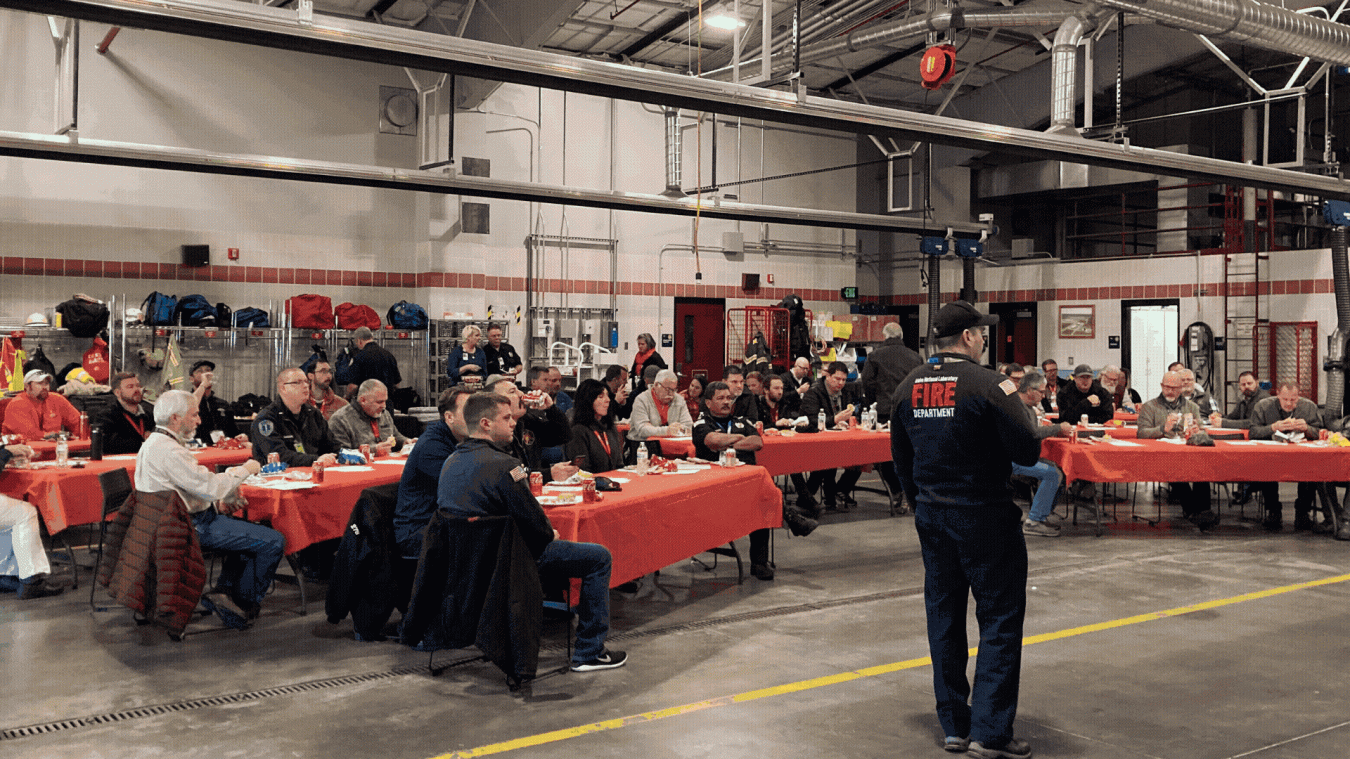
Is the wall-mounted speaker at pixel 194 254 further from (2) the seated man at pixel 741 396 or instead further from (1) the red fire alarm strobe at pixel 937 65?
(1) the red fire alarm strobe at pixel 937 65

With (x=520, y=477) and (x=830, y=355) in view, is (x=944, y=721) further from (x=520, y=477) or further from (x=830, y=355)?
(x=830, y=355)

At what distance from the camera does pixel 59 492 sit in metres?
6.12

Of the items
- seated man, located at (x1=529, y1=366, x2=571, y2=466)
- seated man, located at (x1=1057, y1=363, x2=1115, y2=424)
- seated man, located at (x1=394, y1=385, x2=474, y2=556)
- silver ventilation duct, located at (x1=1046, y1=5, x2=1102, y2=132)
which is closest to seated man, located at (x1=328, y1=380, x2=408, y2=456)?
seated man, located at (x1=529, y1=366, x2=571, y2=466)

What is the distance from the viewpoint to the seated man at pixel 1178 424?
8.55 meters

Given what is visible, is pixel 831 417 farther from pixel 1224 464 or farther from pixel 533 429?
pixel 533 429

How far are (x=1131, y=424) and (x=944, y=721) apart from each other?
7780 mm

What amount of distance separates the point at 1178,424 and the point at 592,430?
16.7 ft

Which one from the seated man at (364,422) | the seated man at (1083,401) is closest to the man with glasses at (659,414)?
the seated man at (364,422)

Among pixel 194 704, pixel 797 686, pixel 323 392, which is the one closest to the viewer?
pixel 194 704

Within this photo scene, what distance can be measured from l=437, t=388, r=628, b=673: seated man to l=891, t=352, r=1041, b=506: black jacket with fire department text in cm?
157

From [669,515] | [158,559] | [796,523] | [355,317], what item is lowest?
[796,523]

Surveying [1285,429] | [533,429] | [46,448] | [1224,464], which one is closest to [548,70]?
[533,429]

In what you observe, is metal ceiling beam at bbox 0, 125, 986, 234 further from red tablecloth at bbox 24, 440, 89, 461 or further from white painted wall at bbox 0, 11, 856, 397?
red tablecloth at bbox 24, 440, 89, 461

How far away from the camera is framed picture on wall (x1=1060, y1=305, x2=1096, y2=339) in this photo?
1605 cm
